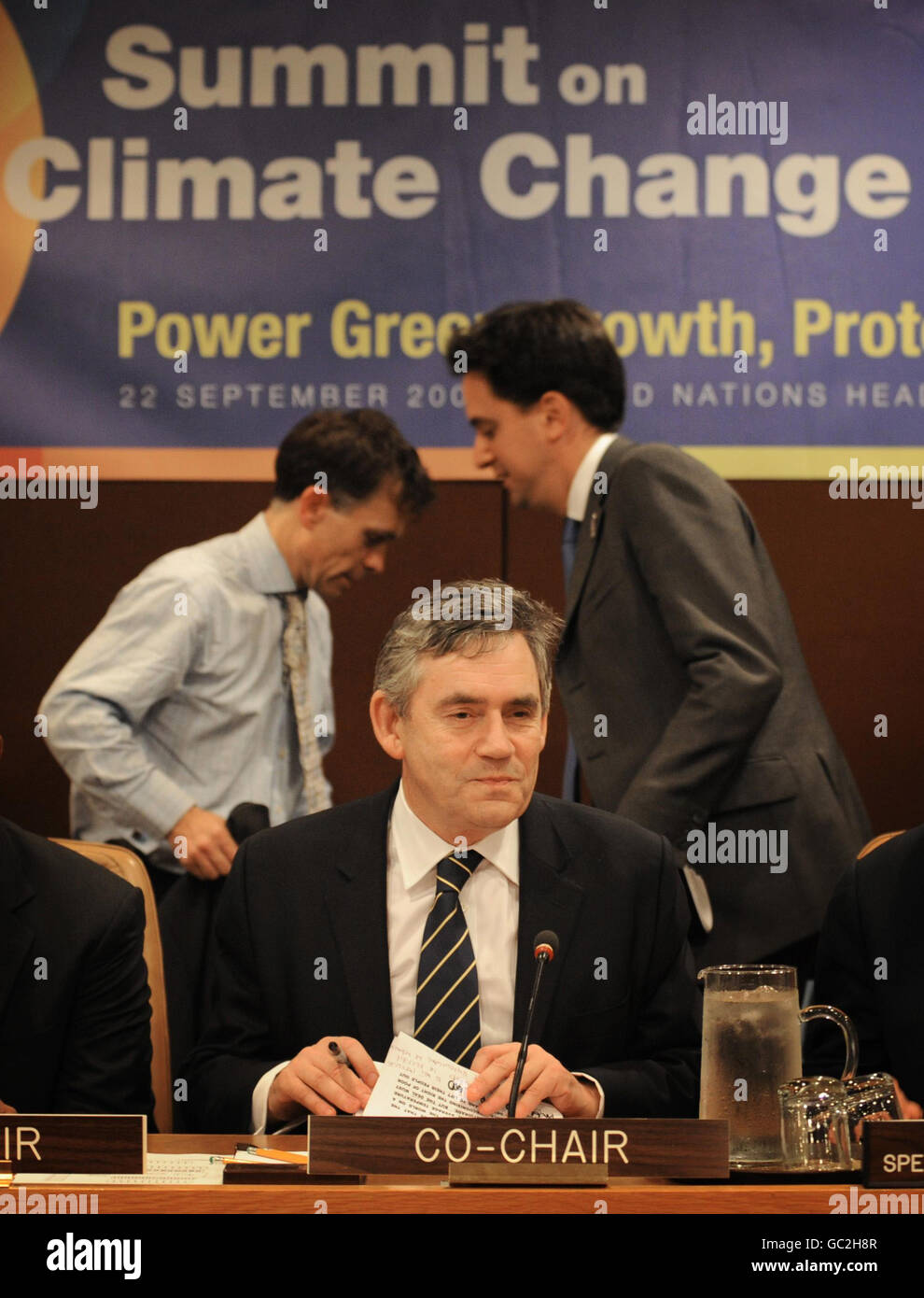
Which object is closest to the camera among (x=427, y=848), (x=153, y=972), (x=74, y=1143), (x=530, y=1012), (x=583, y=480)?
(x=74, y=1143)

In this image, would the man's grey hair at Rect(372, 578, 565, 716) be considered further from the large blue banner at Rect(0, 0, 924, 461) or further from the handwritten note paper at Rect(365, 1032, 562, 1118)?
the large blue banner at Rect(0, 0, 924, 461)

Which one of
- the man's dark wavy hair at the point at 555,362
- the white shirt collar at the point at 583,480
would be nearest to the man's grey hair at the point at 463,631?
the white shirt collar at the point at 583,480

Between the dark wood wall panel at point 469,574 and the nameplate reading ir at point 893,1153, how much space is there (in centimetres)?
208

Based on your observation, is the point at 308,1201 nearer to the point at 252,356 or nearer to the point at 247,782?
the point at 247,782

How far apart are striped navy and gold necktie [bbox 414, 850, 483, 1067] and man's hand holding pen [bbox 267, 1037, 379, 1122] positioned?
0.73ft

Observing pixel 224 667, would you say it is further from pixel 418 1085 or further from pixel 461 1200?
pixel 461 1200

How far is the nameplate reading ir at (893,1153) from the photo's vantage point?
128 cm

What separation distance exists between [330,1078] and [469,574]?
1.90 m

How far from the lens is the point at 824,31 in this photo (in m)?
3.30

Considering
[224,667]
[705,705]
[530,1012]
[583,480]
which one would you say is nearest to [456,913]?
[530,1012]

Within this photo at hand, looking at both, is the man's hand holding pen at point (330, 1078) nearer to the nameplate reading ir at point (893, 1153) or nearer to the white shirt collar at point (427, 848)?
the white shirt collar at point (427, 848)

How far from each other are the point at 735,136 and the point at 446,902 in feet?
6.59

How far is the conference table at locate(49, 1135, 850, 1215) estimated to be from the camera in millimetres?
1228

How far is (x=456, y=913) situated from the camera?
1.93m
